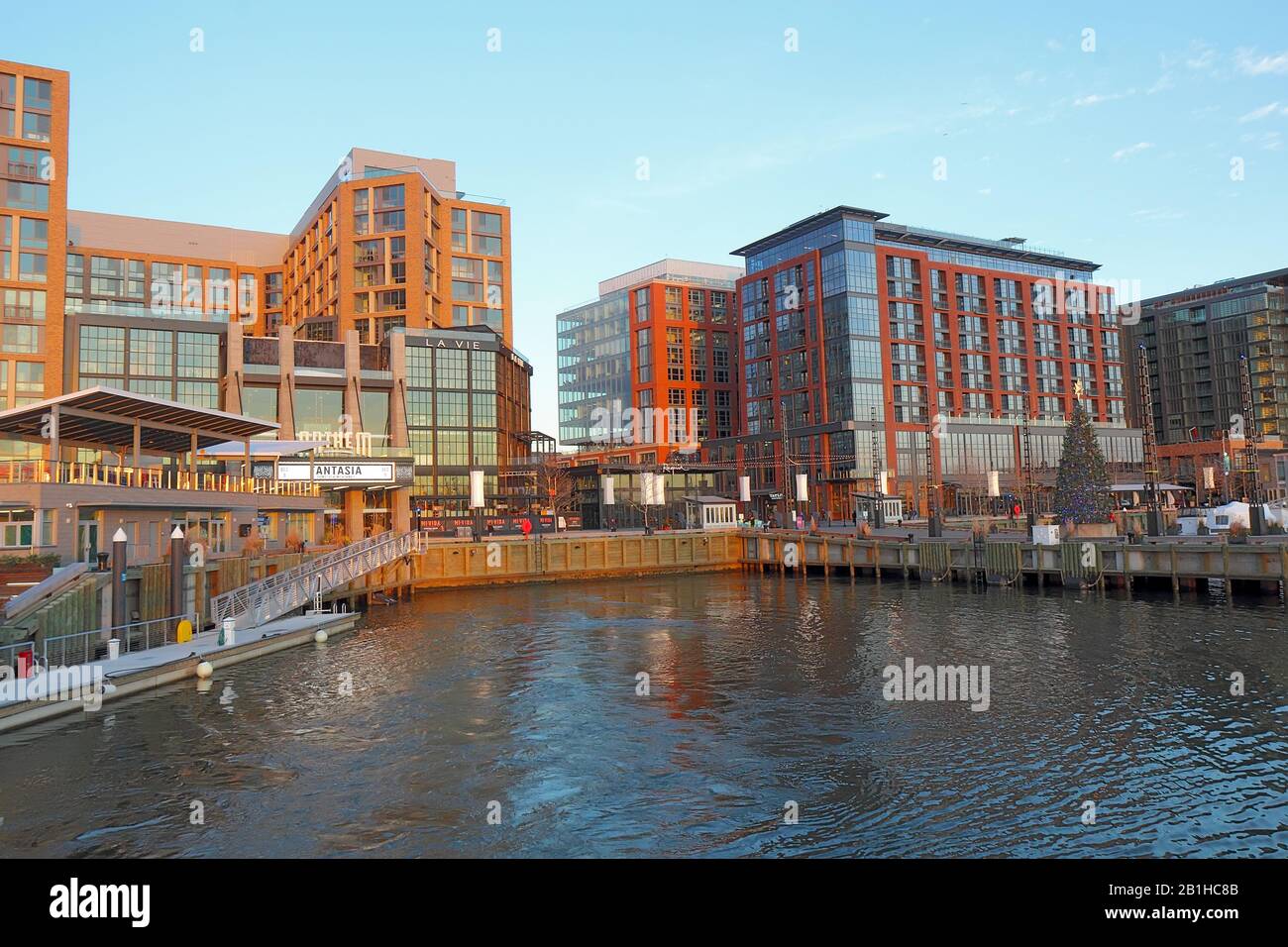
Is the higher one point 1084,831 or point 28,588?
point 28,588

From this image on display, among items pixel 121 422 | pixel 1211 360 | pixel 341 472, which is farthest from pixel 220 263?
pixel 1211 360

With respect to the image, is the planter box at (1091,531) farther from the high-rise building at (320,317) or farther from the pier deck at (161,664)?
the high-rise building at (320,317)

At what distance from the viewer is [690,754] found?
18.2 metres

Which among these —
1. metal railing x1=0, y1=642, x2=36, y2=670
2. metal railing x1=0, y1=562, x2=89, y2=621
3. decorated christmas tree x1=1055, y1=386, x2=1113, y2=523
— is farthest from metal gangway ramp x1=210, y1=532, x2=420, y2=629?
decorated christmas tree x1=1055, y1=386, x2=1113, y2=523

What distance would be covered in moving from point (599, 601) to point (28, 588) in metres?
28.7

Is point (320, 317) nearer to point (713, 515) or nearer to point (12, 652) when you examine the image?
point (713, 515)

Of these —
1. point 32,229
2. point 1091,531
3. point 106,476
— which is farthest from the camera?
point 32,229

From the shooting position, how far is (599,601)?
160 feet

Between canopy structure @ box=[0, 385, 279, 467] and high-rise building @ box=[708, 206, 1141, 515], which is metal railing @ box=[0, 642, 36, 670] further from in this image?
high-rise building @ box=[708, 206, 1141, 515]

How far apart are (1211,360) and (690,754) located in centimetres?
19684

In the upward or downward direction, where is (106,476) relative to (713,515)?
upward

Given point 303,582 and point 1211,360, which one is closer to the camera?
point 303,582

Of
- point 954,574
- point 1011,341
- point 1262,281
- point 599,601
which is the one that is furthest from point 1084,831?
point 1262,281

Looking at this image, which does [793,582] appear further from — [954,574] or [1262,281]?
[1262,281]
